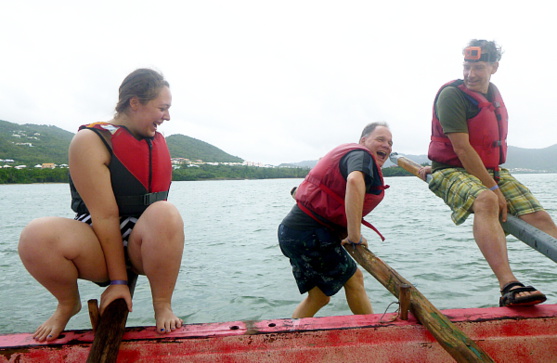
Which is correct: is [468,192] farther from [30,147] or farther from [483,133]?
[30,147]

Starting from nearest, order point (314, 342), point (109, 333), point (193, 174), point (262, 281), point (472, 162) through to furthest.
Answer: point (109, 333) → point (314, 342) → point (472, 162) → point (262, 281) → point (193, 174)

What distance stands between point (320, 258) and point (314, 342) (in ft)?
4.09

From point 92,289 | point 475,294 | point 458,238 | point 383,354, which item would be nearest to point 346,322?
point 383,354

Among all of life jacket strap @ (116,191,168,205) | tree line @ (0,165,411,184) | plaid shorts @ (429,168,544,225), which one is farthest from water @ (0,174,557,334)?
tree line @ (0,165,411,184)

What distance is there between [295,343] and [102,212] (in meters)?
1.26

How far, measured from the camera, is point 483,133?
360 cm

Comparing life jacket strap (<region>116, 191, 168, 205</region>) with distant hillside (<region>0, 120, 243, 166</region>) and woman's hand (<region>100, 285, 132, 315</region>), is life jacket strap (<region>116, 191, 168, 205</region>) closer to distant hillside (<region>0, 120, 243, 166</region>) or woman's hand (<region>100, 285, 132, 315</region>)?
woman's hand (<region>100, 285, 132, 315</region>)

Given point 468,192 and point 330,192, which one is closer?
point 468,192

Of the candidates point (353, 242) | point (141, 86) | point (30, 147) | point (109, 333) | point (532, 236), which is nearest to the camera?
point (109, 333)

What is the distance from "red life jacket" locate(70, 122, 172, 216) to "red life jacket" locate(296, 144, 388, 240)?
4.18 ft

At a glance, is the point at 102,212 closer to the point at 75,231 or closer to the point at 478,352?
the point at 75,231

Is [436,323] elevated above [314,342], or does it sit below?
above

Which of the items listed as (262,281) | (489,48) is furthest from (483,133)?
(262,281)

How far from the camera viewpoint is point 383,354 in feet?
7.26
